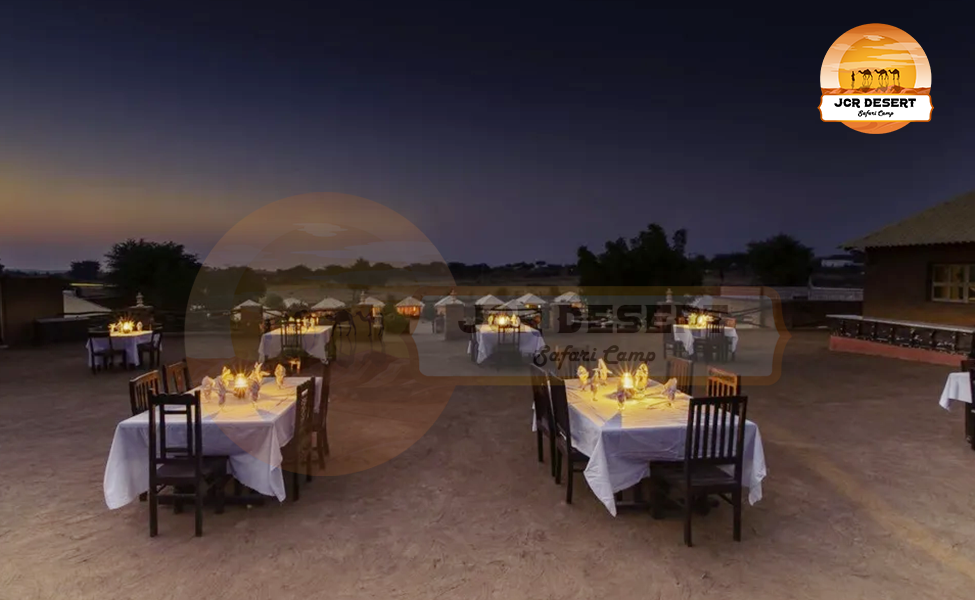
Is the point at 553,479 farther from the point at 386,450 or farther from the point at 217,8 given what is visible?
the point at 217,8

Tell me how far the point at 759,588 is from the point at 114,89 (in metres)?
15.4

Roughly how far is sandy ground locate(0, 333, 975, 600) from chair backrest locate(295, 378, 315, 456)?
1.37ft

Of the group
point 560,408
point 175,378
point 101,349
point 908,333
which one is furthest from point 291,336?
point 908,333

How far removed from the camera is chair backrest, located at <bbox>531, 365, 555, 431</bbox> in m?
4.84

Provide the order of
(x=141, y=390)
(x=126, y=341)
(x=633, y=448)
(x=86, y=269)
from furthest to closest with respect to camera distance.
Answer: (x=86, y=269) < (x=126, y=341) < (x=141, y=390) < (x=633, y=448)

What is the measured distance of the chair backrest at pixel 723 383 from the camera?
14.0ft

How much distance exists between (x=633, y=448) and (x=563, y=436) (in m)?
0.73

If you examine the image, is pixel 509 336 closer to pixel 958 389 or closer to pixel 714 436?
pixel 958 389

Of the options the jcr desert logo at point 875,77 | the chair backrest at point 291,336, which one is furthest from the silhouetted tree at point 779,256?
the chair backrest at point 291,336

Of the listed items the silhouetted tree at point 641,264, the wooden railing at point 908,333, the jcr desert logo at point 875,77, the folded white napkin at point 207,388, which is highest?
the jcr desert logo at point 875,77

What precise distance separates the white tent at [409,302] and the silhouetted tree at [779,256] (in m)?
23.9

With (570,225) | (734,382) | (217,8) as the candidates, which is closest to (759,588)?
(734,382)

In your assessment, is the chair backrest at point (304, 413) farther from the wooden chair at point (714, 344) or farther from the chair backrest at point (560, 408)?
the wooden chair at point (714, 344)

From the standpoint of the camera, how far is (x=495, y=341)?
10867 millimetres
